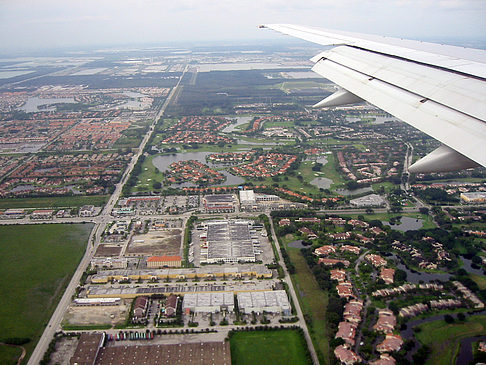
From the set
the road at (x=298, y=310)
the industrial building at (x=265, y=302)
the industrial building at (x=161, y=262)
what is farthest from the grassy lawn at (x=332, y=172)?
the industrial building at (x=161, y=262)

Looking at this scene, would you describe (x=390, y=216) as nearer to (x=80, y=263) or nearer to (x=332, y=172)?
(x=332, y=172)

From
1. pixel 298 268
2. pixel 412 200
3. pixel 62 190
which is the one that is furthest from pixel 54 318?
pixel 412 200

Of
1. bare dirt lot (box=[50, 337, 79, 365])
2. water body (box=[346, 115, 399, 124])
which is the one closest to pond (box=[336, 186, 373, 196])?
bare dirt lot (box=[50, 337, 79, 365])

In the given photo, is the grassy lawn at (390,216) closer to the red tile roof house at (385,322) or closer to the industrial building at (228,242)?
the industrial building at (228,242)

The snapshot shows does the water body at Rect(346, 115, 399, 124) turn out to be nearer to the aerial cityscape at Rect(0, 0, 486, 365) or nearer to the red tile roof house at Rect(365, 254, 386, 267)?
the aerial cityscape at Rect(0, 0, 486, 365)

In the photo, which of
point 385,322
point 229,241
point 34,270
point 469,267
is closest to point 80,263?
point 34,270
